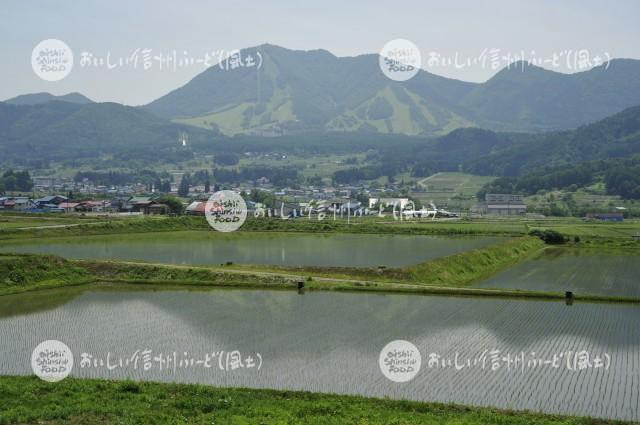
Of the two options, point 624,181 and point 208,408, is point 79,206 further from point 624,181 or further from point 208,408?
point 624,181

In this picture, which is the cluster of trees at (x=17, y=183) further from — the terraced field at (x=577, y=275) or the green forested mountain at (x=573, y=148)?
the green forested mountain at (x=573, y=148)

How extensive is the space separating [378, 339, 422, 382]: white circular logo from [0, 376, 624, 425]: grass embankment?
177 cm

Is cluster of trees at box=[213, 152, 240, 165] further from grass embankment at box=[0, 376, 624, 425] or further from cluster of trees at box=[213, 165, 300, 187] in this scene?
grass embankment at box=[0, 376, 624, 425]

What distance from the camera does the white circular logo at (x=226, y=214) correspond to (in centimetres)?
5309

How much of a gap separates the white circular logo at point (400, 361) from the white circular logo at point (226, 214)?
116 feet

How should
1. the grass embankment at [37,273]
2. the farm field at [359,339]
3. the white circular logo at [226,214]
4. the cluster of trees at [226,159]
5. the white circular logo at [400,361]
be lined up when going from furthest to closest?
1. the cluster of trees at [226,159]
2. the white circular logo at [226,214]
3. the grass embankment at [37,273]
4. the white circular logo at [400,361]
5. the farm field at [359,339]

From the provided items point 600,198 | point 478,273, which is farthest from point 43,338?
point 600,198

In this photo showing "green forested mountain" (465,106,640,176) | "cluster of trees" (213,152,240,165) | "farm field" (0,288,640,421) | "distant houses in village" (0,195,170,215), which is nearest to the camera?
"farm field" (0,288,640,421)

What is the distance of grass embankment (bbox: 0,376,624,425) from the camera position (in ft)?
37.9

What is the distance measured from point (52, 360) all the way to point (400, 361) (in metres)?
7.52

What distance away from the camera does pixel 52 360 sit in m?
15.2

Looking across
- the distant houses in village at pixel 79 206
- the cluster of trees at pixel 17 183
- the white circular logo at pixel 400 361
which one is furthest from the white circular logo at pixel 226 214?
the cluster of trees at pixel 17 183

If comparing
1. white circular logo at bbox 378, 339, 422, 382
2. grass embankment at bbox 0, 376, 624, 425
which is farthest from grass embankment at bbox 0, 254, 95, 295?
white circular logo at bbox 378, 339, 422, 382

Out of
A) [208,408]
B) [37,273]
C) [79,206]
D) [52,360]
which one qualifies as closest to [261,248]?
[37,273]
